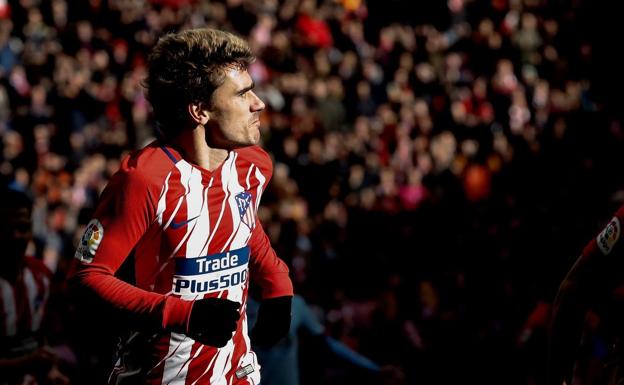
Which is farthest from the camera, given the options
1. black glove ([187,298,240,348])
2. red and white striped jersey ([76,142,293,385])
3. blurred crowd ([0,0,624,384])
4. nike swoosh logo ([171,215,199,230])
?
blurred crowd ([0,0,624,384])

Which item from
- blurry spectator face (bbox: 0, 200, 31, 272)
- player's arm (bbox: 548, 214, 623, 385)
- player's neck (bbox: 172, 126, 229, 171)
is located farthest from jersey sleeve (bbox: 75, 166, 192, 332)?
blurry spectator face (bbox: 0, 200, 31, 272)

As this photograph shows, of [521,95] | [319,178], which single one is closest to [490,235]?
[319,178]

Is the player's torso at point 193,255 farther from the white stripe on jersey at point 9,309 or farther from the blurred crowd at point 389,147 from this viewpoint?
the blurred crowd at point 389,147

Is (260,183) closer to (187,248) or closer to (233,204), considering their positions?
(233,204)

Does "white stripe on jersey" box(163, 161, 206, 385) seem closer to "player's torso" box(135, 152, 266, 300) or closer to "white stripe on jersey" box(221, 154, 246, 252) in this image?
"player's torso" box(135, 152, 266, 300)

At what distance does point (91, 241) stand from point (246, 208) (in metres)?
0.58

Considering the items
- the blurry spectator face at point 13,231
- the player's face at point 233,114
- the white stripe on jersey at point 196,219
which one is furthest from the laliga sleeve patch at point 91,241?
the blurry spectator face at point 13,231

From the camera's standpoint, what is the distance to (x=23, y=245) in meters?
4.19

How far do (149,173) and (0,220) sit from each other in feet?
4.80

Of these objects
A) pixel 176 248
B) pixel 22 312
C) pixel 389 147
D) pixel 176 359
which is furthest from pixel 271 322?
pixel 389 147

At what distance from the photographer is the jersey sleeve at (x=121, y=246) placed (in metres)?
2.76

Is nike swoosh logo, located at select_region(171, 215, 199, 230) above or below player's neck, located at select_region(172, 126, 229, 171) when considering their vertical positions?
below

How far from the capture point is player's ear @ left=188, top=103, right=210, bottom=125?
10.0 ft

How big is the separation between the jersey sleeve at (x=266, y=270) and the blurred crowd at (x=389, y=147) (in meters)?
2.44
